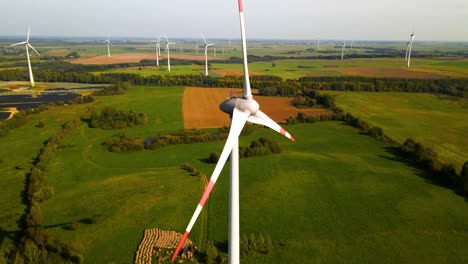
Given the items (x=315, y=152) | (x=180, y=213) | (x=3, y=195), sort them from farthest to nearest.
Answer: (x=315, y=152) → (x=3, y=195) → (x=180, y=213)

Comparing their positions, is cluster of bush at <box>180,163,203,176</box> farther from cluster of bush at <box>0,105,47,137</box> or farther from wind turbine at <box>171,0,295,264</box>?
cluster of bush at <box>0,105,47,137</box>

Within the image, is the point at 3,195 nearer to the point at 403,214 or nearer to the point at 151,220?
the point at 151,220

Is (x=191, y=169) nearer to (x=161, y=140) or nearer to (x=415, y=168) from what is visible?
(x=161, y=140)

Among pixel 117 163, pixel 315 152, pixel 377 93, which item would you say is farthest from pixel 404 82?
pixel 117 163

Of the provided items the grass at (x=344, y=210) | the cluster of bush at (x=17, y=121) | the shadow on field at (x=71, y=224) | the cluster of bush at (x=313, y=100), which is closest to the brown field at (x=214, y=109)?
the cluster of bush at (x=313, y=100)

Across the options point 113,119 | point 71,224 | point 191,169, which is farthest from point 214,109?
point 71,224

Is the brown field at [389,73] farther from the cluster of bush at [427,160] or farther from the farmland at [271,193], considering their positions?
the cluster of bush at [427,160]
